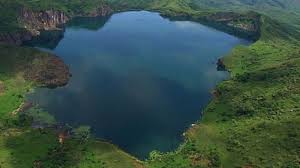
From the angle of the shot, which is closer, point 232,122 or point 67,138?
point 67,138

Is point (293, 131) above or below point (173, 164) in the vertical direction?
above

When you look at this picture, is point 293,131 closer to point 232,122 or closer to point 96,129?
point 232,122

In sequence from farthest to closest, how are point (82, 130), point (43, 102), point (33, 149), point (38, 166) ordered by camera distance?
point (43, 102) < point (82, 130) < point (33, 149) < point (38, 166)

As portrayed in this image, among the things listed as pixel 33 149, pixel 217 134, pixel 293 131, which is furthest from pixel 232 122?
pixel 33 149

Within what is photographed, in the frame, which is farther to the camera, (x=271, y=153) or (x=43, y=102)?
(x=43, y=102)

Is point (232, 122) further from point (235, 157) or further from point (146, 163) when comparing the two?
point (146, 163)

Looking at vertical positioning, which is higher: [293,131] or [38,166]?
[293,131]

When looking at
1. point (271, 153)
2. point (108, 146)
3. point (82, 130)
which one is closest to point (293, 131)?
point (271, 153)

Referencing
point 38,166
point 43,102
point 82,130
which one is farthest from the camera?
point 43,102
